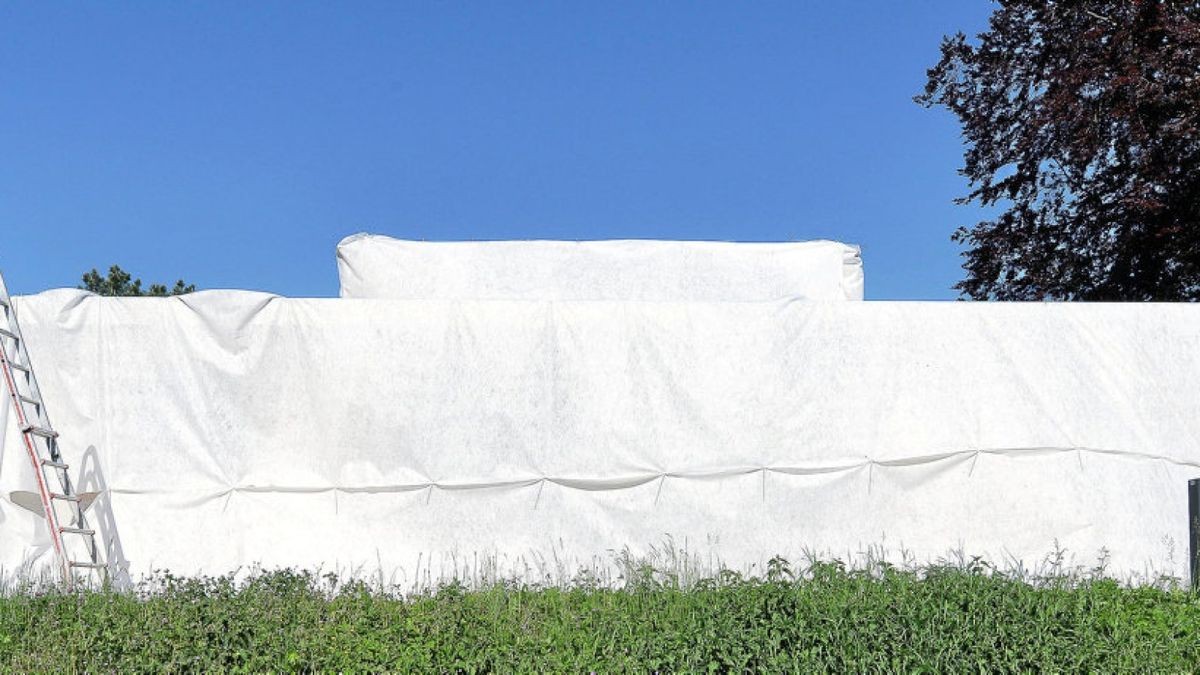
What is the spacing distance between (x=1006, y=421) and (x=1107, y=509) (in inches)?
37.8

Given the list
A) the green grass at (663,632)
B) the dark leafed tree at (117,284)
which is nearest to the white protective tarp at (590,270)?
the green grass at (663,632)

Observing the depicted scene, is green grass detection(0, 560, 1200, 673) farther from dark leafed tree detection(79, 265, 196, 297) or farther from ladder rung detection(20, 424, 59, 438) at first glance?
dark leafed tree detection(79, 265, 196, 297)

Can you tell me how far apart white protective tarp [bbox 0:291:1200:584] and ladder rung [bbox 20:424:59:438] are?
1.62 ft

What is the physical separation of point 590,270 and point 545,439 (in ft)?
5.17

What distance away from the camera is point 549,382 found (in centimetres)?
739

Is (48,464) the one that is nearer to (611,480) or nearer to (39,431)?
(39,431)

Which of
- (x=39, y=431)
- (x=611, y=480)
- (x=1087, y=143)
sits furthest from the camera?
(x=1087, y=143)

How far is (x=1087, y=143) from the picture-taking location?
1283cm

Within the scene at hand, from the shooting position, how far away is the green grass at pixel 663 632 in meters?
4.20

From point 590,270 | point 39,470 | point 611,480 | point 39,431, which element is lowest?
point 611,480

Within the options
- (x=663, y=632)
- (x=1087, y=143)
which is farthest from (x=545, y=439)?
(x=1087, y=143)

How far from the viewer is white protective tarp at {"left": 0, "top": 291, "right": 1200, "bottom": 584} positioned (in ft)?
23.7

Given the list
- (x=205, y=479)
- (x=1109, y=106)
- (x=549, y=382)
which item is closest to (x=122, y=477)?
(x=205, y=479)

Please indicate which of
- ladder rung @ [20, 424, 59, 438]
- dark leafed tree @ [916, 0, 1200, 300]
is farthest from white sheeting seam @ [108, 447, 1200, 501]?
dark leafed tree @ [916, 0, 1200, 300]
